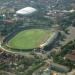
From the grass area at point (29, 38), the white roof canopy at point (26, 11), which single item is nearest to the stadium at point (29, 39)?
the grass area at point (29, 38)

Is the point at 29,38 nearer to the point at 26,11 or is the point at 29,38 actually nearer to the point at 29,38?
the point at 29,38

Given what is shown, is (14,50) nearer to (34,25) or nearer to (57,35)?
(57,35)

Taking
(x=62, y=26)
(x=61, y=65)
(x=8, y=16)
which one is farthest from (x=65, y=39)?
(x=8, y=16)

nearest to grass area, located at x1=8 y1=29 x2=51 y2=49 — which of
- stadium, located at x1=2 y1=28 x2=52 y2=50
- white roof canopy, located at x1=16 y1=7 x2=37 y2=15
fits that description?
stadium, located at x1=2 y1=28 x2=52 y2=50

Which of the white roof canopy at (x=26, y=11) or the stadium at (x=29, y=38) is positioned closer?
the stadium at (x=29, y=38)

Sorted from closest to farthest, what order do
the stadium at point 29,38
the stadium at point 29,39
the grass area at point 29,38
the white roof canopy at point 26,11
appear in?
the stadium at point 29,38
the stadium at point 29,39
the grass area at point 29,38
the white roof canopy at point 26,11

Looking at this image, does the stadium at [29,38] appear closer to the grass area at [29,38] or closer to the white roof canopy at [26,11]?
the grass area at [29,38]

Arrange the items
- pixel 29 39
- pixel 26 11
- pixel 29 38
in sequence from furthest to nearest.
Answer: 1. pixel 26 11
2. pixel 29 38
3. pixel 29 39

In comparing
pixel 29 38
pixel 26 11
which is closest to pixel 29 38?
pixel 29 38

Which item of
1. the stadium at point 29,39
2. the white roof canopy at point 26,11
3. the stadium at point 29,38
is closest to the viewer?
the stadium at point 29,38
